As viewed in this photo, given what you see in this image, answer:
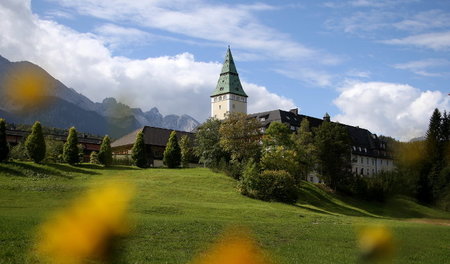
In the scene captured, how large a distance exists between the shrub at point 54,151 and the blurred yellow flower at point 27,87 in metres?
58.0

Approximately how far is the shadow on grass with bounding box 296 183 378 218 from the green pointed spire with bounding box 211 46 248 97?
6508 cm

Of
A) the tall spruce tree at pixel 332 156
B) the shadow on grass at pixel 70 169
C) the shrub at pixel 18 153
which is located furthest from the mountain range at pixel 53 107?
the tall spruce tree at pixel 332 156

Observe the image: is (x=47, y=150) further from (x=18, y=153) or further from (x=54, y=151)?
(x=18, y=153)

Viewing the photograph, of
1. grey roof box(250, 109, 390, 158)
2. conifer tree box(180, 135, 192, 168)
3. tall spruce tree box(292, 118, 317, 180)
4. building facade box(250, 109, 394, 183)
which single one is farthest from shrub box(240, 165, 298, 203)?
building facade box(250, 109, 394, 183)

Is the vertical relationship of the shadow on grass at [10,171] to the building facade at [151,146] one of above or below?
below

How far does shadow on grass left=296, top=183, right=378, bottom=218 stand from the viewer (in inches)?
2041

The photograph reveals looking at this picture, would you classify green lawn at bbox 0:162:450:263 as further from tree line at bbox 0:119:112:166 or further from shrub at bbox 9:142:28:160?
shrub at bbox 9:142:28:160

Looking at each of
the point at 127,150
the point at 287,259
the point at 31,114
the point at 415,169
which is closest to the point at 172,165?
the point at 127,150

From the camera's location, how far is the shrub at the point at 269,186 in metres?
47.8

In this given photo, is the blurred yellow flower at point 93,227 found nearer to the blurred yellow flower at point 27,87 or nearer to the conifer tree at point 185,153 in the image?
the blurred yellow flower at point 27,87

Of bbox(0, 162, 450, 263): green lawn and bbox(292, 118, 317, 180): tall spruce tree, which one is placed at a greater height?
bbox(292, 118, 317, 180): tall spruce tree

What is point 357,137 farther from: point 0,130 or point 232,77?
point 0,130

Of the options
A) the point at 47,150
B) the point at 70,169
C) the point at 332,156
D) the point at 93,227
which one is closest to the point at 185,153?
the point at 47,150

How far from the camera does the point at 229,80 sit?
12488 cm
